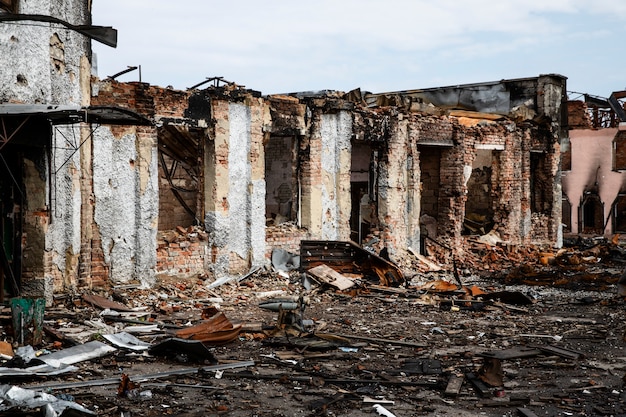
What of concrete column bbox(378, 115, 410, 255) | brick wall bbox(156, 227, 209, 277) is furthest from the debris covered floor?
concrete column bbox(378, 115, 410, 255)

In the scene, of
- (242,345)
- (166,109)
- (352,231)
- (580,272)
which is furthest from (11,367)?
(580,272)

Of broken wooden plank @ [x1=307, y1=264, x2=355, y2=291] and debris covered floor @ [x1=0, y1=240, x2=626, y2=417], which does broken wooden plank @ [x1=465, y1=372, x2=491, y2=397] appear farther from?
broken wooden plank @ [x1=307, y1=264, x2=355, y2=291]

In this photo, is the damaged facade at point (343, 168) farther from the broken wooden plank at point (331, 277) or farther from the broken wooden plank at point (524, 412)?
the broken wooden plank at point (524, 412)

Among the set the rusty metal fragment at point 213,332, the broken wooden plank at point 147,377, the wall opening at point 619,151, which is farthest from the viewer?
the wall opening at point 619,151

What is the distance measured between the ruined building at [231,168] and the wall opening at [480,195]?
0.04 meters

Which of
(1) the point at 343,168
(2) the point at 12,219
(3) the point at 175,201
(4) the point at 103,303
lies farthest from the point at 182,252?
(3) the point at 175,201

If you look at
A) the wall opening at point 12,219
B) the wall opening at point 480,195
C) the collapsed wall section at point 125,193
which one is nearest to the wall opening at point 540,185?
the wall opening at point 480,195

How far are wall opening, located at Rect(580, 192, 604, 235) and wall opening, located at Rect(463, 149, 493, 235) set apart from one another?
1176 cm

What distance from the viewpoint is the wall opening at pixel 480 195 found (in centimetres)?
2234

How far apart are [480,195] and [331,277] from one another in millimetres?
10412

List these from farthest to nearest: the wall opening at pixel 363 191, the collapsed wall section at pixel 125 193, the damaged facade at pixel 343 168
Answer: the wall opening at pixel 363 191
the damaged facade at pixel 343 168
the collapsed wall section at pixel 125 193

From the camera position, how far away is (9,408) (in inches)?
224

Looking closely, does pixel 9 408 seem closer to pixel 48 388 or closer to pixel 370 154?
pixel 48 388

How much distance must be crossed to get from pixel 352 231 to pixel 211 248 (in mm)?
5609
